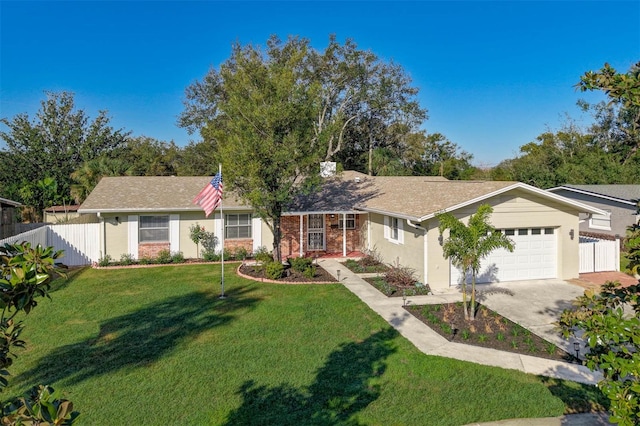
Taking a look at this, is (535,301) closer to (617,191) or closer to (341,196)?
(341,196)

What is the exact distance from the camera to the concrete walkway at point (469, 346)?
766 cm

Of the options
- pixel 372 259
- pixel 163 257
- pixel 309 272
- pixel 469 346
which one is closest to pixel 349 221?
pixel 372 259

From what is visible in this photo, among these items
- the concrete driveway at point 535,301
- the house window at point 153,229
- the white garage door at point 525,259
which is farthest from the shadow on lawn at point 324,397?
the house window at point 153,229

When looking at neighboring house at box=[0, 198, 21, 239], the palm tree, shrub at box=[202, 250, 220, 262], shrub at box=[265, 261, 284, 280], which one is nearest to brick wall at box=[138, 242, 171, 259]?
shrub at box=[202, 250, 220, 262]

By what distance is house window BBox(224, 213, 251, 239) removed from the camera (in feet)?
61.4

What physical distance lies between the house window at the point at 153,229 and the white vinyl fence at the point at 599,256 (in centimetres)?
1659

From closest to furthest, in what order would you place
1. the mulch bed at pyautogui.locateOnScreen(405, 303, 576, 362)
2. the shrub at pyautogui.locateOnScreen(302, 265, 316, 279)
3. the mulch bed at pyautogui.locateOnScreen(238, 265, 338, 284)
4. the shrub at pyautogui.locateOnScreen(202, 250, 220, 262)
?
1. the mulch bed at pyautogui.locateOnScreen(405, 303, 576, 362)
2. the mulch bed at pyautogui.locateOnScreen(238, 265, 338, 284)
3. the shrub at pyautogui.locateOnScreen(302, 265, 316, 279)
4. the shrub at pyautogui.locateOnScreen(202, 250, 220, 262)

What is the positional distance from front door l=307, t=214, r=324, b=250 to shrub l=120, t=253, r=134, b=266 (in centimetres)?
779

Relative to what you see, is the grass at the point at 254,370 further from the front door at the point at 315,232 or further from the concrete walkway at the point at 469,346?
the front door at the point at 315,232

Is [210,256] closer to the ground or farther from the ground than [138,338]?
farther from the ground

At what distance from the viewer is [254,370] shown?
742cm

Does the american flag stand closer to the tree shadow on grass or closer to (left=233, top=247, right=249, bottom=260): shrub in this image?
(left=233, top=247, right=249, bottom=260): shrub

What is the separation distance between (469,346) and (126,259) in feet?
46.8

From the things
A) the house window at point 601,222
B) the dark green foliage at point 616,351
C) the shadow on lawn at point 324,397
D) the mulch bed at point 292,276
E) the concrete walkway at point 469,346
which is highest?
the house window at point 601,222
